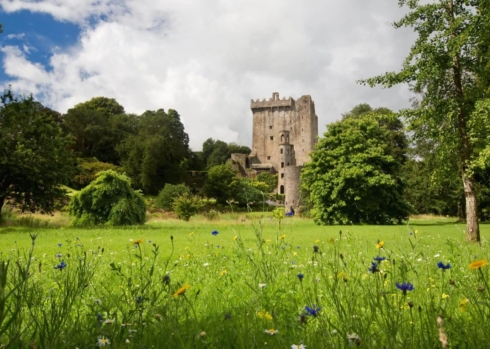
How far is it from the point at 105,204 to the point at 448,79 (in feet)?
54.1

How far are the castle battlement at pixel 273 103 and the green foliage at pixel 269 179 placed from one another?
50.9ft

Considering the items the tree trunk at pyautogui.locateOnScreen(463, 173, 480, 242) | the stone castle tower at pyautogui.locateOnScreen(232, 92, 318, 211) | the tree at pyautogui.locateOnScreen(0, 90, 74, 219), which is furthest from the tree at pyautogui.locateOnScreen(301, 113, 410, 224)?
the stone castle tower at pyautogui.locateOnScreen(232, 92, 318, 211)

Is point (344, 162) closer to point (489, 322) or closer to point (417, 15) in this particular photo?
point (417, 15)

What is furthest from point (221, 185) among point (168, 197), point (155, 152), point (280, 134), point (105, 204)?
point (105, 204)

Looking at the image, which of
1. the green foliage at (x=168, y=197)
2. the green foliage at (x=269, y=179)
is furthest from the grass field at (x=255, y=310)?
the green foliage at (x=269, y=179)

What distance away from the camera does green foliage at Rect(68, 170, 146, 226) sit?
19.7 meters

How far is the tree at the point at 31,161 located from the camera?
19141 mm

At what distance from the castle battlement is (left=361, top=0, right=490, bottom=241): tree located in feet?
208

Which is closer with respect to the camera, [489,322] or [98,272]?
[489,322]

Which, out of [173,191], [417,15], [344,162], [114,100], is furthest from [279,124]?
[417,15]

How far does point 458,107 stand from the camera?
34.4 ft

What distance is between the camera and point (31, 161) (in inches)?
763

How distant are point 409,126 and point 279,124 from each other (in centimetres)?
6342

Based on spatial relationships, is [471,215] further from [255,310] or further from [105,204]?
[105,204]
